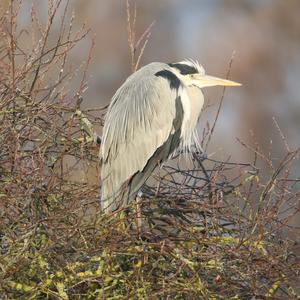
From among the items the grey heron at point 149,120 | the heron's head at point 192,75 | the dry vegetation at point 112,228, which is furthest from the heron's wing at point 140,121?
the dry vegetation at point 112,228

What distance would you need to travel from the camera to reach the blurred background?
Answer: 37.9 feet

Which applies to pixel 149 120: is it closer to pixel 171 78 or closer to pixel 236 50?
pixel 171 78

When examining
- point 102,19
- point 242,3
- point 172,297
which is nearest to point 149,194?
point 172,297

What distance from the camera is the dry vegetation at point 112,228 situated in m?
2.81

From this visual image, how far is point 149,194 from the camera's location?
140 inches

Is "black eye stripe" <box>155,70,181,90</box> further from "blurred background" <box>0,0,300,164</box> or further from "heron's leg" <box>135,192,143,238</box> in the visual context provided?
"blurred background" <box>0,0,300,164</box>

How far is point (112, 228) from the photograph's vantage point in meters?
2.85

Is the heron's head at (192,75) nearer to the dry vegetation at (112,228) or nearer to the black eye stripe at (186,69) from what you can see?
the black eye stripe at (186,69)

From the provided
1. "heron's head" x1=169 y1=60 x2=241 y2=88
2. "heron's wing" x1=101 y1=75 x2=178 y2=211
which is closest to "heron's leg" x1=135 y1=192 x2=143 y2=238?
"heron's wing" x1=101 y1=75 x2=178 y2=211

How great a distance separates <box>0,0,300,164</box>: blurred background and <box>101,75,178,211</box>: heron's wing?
6478mm

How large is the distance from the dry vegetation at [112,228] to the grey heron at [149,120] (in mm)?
553

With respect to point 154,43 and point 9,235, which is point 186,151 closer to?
point 9,235

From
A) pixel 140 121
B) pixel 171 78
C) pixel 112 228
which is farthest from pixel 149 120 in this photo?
pixel 112 228

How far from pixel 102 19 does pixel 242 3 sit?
8.52 ft
